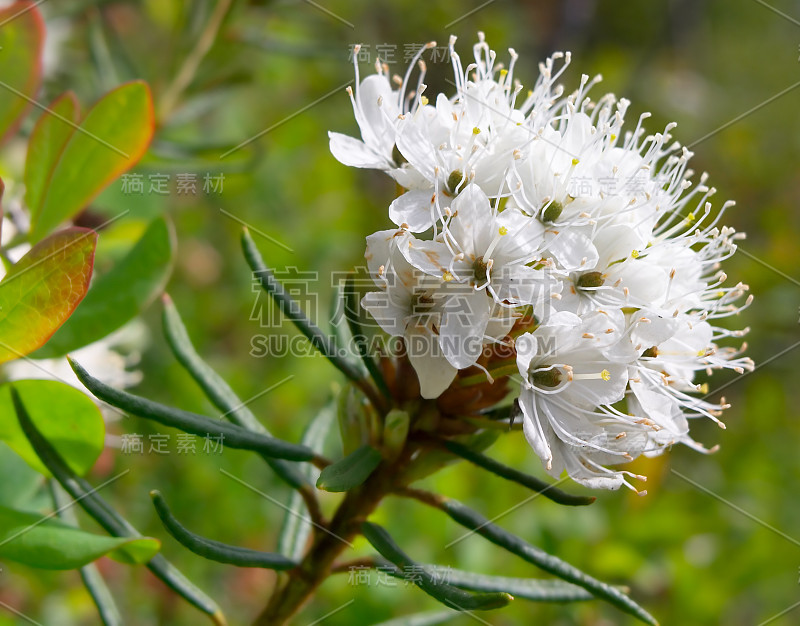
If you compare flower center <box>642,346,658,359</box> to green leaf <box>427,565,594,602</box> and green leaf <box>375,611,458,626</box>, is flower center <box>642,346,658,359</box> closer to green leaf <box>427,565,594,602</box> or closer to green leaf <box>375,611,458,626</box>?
green leaf <box>427,565,594,602</box>

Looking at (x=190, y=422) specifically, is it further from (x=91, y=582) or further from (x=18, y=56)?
(x=18, y=56)

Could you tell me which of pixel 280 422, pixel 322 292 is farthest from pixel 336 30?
pixel 280 422

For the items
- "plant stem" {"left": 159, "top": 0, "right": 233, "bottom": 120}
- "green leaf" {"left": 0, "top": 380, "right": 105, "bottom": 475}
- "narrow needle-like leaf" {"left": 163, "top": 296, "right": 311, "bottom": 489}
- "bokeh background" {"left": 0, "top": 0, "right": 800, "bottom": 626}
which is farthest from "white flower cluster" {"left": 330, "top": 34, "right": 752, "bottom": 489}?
"plant stem" {"left": 159, "top": 0, "right": 233, "bottom": 120}

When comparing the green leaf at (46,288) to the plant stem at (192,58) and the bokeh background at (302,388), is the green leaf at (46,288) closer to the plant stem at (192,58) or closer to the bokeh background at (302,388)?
the bokeh background at (302,388)

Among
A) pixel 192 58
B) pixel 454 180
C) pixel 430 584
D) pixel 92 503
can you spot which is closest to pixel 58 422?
pixel 92 503

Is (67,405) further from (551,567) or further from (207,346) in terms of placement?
(207,346)

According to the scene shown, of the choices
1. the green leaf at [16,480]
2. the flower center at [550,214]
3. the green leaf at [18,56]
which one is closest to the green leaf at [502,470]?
the flower center at [550,214]
